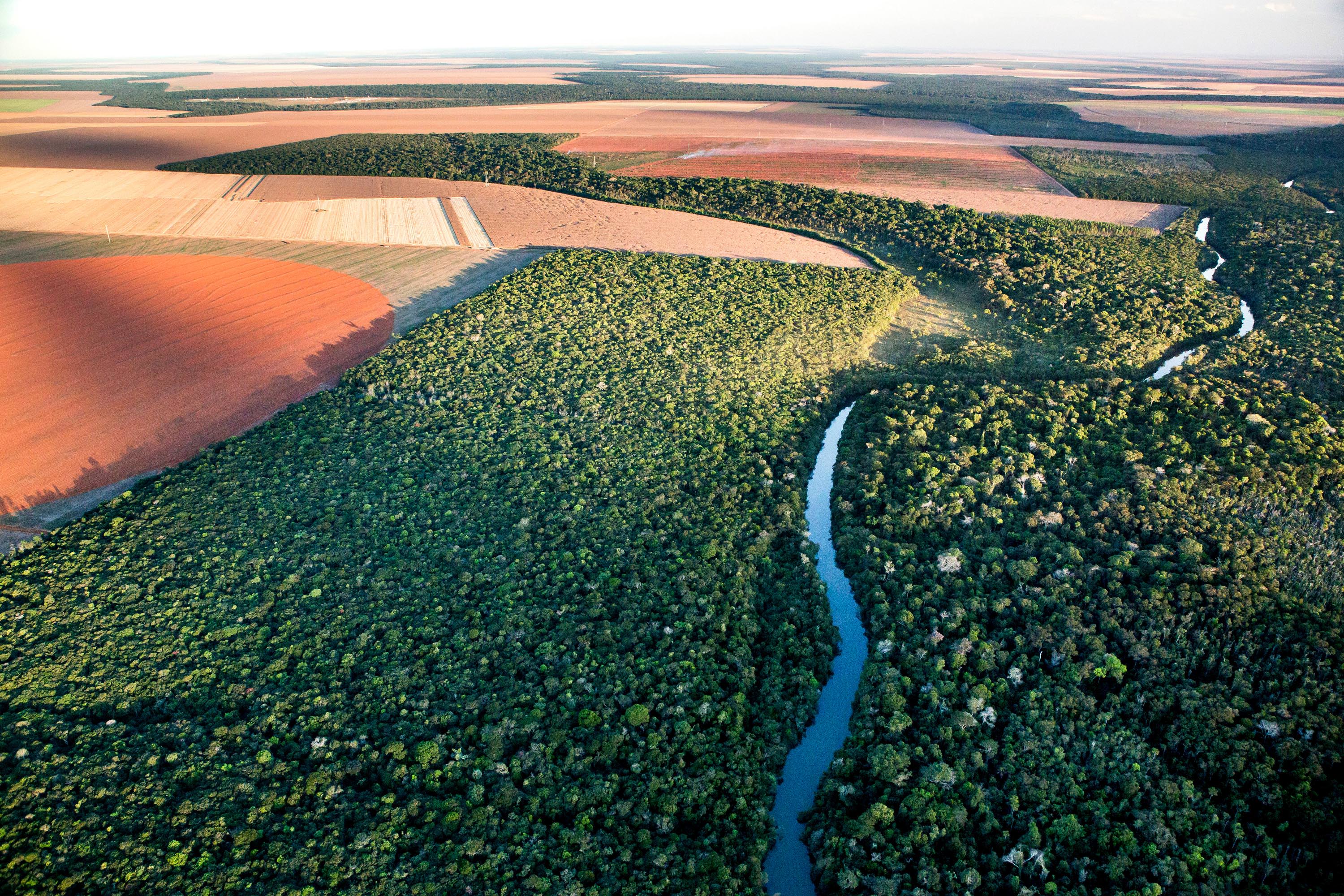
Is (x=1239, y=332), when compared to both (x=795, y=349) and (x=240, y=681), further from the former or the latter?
(x=240, y=681)

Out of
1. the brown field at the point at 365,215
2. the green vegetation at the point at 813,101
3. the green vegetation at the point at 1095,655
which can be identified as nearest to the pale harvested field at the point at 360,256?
the brown field at the point at 365,215

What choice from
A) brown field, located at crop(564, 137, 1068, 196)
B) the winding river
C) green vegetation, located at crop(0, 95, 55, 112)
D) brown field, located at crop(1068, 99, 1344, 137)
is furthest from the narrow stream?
green vegetation, located at crop(0, 95, 55, 112)

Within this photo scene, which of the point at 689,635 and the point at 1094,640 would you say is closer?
the point at 1094,640

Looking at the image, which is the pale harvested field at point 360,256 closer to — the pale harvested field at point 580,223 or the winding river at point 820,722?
the pale harvested field at point 580,223

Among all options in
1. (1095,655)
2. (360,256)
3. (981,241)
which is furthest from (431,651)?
(981,241)

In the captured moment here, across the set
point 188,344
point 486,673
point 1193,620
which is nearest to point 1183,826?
point 1193,620

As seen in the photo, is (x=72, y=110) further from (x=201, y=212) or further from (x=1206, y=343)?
(x=1206, y=343)
